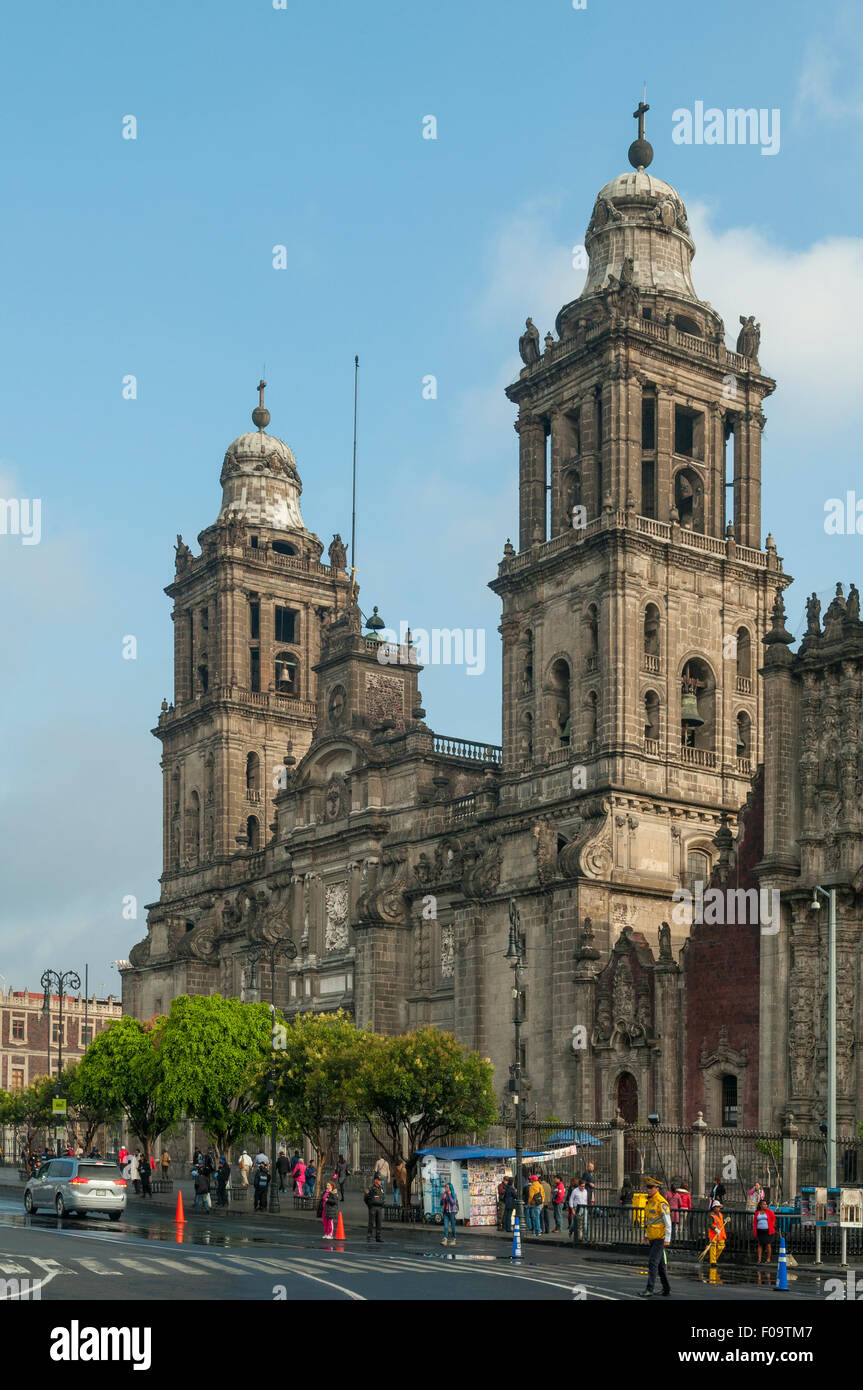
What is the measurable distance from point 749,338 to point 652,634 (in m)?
13.9

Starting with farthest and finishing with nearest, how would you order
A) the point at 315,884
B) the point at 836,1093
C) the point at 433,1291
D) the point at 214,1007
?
1. the point at 315,884
2. the point at 214,1007
3. the point at 836,1093
4. the point at 433,1291

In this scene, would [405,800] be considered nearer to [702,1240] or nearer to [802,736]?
[802,736]

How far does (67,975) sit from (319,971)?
14.3 meters

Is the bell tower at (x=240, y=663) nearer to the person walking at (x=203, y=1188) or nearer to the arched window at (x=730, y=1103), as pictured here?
the person walking at (x=203, y=1188)

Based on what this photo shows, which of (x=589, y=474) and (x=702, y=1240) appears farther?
(x=589, y=474)

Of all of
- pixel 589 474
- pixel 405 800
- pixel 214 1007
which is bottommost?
pixel 214 1007

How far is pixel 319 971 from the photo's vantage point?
84.1 metres

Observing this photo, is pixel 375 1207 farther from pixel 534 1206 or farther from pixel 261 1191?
pixel 261 1191

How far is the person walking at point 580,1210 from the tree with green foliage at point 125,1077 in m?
31.2

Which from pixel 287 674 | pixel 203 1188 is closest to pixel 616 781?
pixel 203 1188

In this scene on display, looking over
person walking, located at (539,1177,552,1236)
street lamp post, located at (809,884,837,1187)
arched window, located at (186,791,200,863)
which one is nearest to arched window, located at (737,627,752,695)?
street lamp post, located at (809,884,837,1187)

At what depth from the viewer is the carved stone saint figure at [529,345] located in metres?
74.8

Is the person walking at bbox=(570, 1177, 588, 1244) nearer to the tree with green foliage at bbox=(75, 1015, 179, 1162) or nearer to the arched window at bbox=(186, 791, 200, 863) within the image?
the tree with green foliage at bbox=(75, 1015, 179, 1162)
